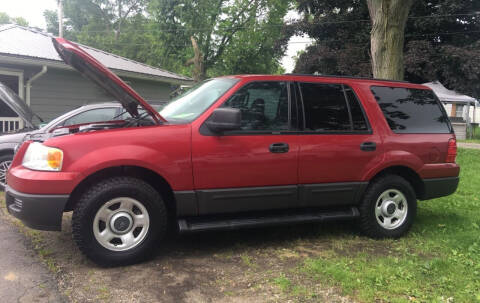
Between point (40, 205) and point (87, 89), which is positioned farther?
point (87, 89)

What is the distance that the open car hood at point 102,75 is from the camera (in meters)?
3.60

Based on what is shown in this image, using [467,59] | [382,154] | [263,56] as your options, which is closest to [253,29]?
[263,56]

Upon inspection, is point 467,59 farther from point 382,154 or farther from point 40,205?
point 40,205

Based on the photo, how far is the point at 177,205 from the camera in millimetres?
3764

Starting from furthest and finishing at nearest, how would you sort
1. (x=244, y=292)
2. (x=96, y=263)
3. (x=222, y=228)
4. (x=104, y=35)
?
(x=104, y=35), (x=222, y=228), (x=96, y=263), (x=244, y=292)

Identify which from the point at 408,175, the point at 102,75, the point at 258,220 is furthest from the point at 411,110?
the point at 102,75

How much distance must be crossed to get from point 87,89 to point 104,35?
29.6m

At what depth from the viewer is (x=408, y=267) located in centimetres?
377

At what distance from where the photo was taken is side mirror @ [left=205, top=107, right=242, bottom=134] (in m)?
3.64

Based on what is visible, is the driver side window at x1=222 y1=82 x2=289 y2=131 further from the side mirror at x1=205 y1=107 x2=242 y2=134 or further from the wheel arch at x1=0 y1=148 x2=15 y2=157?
the wheel arch at x1=0 y1=148 x2=15 y2=157

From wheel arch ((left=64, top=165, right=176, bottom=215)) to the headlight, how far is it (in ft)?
0.88

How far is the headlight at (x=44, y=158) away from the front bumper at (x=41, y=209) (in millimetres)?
248

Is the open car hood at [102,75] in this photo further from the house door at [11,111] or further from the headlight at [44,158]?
the house door at [11,111]

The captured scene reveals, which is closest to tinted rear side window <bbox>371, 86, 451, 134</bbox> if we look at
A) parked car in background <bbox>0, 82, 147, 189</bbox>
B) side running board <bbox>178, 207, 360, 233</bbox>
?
side running board <bbox>178, 207, 360, 233</bbox>
